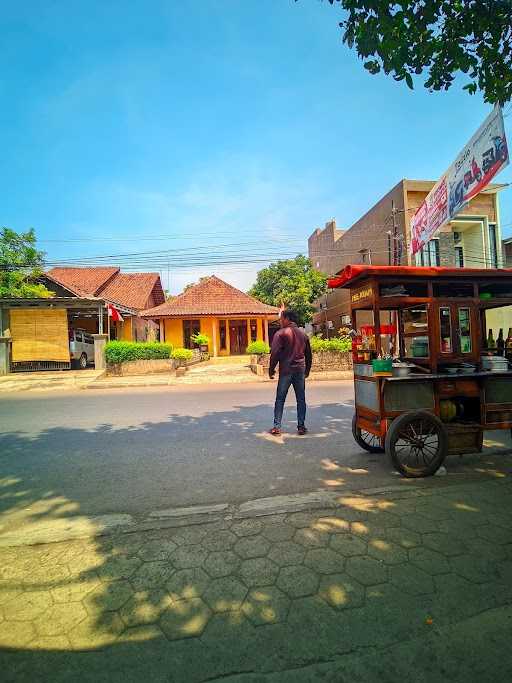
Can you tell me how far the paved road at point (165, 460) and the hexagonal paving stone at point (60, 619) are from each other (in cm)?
109

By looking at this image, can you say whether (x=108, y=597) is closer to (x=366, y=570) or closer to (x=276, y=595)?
(x=276, y=595)

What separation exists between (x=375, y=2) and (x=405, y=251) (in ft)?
54.5

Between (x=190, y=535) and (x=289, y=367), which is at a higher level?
(x=289, y=367)

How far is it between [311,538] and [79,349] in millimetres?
18950

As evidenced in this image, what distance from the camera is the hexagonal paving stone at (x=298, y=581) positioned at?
2014 millimetres

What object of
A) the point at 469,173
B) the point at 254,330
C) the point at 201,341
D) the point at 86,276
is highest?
the point at 86,276

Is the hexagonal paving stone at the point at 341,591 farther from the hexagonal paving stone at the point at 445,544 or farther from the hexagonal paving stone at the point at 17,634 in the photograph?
the hexagonal paving stone at the point at 17,634

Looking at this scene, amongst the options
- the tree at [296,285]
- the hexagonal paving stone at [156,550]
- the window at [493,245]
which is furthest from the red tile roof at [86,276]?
the hexagonal paving stone at [156,550]

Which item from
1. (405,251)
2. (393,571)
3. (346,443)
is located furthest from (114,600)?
(405,251)

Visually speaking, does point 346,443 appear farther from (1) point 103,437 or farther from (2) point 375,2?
(2) point 375,2

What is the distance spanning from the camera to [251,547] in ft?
8.04

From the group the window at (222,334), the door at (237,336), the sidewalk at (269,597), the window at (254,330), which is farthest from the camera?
the window at (254,330)

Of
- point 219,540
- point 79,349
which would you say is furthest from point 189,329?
point 219,540

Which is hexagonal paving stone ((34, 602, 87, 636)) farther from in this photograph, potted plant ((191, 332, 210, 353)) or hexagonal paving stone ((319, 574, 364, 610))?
potted plant ((191, 332, 210, 353))
